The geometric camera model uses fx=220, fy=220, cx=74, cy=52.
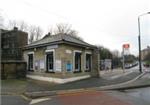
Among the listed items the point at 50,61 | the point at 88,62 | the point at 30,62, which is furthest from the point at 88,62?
the point at 30,62

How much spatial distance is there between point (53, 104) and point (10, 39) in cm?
3487

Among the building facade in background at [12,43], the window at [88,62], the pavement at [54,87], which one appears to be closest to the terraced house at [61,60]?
the window at [88,62]

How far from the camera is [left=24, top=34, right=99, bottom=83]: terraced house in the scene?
68.7ft

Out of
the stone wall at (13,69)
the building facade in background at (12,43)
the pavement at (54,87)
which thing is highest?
the building facade in background at (12,43)

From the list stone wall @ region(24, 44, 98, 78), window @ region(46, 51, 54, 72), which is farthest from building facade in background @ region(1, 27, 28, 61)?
window @ region(46, 51, 54, 72)

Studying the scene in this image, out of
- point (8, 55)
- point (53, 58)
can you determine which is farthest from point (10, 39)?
point (53, 58)

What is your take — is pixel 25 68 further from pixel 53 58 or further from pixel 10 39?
pixel 10 39

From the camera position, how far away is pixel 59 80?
67.7 feet

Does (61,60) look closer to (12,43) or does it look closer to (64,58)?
(64,58)

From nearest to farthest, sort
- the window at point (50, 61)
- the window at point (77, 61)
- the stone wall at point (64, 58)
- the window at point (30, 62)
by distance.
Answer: the stone wall at point (64, 58) → the window at point (50, 61) → the window at point (77, 61) → the window at point (30, 62)

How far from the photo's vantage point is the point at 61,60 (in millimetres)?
20781

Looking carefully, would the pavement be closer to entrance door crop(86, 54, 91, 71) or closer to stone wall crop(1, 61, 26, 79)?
stone wall crop(1, 61, 26, 79)

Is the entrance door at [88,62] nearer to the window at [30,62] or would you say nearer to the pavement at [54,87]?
the pavement at [54,87]

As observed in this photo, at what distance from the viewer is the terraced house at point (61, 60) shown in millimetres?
20953
